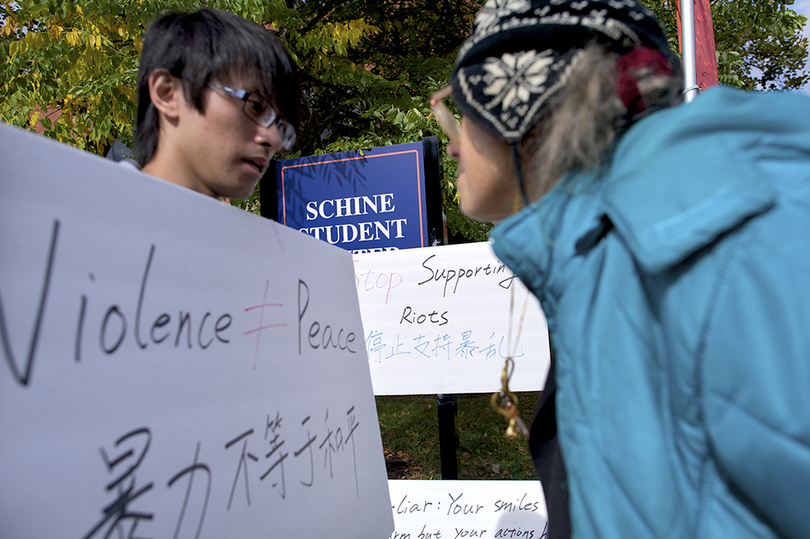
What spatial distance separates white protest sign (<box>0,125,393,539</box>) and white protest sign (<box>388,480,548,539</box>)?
3.99ft

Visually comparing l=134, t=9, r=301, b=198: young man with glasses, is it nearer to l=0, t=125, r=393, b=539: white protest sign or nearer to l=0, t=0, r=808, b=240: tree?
l=0, t=125, r=393, b=539: white protest sign

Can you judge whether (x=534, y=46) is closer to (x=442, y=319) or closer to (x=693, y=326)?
(x=693, y=326)

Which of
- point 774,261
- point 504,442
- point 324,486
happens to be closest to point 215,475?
point 324,486

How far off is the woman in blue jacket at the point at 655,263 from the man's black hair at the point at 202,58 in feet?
1.95

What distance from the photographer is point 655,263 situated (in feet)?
1.87

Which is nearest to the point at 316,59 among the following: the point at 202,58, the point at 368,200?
the point at 368,200

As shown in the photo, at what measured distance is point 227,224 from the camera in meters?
0.95

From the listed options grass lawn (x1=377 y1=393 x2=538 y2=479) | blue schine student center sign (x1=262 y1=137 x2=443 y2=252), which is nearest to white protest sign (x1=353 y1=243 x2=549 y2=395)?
blue schine student center sign (x1=262 y1=137 x2=443 y2=252)

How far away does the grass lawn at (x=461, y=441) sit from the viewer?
4.97 meters

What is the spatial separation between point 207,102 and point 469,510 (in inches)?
75.9

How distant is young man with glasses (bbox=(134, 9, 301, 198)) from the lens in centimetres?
A: 115

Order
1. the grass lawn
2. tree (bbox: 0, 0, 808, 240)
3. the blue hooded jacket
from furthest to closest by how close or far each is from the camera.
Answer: the grass lawn < tree (bbox: 0, 0, 808, 240) < the blue hooded jacket

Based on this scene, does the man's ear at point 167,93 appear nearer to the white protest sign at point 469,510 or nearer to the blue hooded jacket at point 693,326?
the blue hooded jacket at point 693,326

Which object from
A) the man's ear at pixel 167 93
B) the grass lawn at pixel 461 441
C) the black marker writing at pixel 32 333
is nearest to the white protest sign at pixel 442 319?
the man's ear at pixel 167 93
